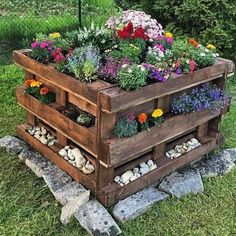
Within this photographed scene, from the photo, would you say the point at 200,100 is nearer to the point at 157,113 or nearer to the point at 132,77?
the point at 157,113

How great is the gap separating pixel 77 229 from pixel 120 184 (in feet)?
1.56

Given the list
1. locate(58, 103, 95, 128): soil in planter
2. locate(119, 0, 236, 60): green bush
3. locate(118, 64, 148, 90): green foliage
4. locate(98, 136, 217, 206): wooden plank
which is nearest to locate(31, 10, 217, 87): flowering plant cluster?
locate(118, 64, 148, 90): green foliage

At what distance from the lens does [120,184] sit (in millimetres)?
3350

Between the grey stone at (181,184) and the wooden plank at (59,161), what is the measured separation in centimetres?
60

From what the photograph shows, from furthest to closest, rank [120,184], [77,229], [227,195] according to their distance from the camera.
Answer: [227,195] < [120,184] < [77,229]

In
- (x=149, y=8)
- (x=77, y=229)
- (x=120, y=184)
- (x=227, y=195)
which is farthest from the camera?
(x=149, y=8)

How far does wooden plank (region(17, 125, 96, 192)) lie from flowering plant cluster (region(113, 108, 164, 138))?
460 mm

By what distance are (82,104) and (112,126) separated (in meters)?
0.35

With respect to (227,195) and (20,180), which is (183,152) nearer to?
(227,195)

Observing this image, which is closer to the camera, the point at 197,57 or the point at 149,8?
the point at 197,57

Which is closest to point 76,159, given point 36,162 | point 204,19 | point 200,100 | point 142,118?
point 36,162

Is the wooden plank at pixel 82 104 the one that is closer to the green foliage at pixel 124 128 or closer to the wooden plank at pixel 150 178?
the green foliage at pixel 124 128

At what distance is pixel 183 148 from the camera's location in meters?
3.83

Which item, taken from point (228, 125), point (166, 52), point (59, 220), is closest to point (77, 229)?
point (59, 220)
